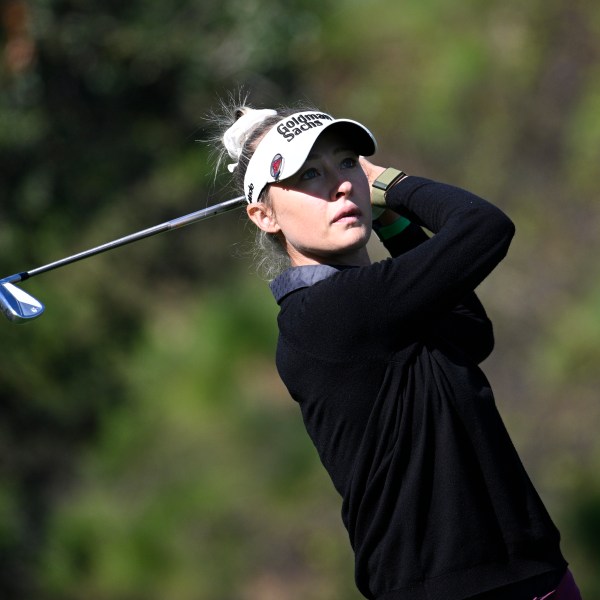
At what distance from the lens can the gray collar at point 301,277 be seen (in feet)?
6.75

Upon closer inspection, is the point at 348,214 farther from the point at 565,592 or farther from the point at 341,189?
the point at 565,592

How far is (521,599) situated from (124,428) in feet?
17.9

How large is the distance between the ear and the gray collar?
124 mm

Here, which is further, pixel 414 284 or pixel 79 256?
pixel 79 256

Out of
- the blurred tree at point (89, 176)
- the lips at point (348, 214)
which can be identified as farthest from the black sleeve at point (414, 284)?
the blurred tree at point (89, 176)

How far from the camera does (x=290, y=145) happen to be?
6.89 ft

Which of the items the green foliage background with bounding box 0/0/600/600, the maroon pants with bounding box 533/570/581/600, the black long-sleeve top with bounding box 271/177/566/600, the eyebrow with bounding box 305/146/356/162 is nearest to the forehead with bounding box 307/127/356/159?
the eyebrow with bounding box 305/146/356/162

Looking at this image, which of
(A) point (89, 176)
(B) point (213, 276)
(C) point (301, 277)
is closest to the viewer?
(C) point (301, 277)

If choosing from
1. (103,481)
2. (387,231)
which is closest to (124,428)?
(103,481)

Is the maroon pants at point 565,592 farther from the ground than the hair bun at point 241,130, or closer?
closer

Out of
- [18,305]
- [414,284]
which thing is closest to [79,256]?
[18,305]

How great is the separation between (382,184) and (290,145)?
0.18 metres

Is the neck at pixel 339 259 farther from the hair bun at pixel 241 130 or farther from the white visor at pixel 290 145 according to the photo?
the hair bun at pixel 241 130

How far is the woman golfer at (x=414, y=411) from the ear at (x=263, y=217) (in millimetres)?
127
